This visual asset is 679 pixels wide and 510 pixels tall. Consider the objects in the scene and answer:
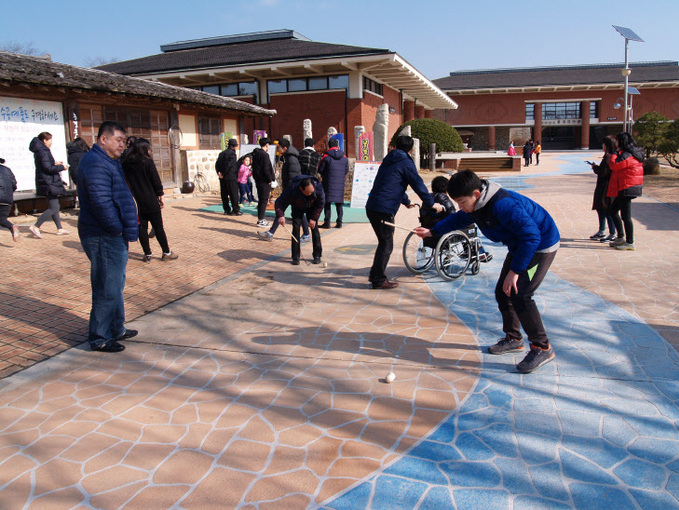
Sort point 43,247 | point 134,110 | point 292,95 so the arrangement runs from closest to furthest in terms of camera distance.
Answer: point 43,247, point 134,110, point 292,95

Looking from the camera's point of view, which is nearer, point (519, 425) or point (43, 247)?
point (519, 425)

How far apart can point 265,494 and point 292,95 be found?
2346cm

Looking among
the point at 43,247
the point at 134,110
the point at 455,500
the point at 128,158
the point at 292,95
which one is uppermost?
the point at 292,95

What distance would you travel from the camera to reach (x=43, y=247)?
855cm

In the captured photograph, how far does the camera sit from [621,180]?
791 centimetres

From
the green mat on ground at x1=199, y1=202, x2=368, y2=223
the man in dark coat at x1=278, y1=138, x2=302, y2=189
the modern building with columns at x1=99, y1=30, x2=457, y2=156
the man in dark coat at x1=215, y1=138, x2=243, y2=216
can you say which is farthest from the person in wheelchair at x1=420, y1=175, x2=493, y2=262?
the modern building with columns at x1=99, y1=30, x2=457, y2=156

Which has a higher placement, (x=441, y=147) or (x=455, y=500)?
(x=441, y=147)

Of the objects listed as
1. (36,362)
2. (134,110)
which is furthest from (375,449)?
(134,110)

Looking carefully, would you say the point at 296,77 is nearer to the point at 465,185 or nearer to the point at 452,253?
the point at 452,253

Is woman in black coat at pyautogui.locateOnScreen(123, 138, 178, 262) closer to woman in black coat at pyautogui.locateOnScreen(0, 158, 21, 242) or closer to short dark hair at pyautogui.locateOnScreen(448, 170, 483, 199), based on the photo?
woman in black coat at pyautogui.locateOnScreen(0, 158, 21, 242)

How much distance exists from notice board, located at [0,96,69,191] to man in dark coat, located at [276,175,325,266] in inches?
265

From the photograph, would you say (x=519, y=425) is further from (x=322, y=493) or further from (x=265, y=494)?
(x=265, y=494)


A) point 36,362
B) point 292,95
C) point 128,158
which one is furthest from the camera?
point 292,95

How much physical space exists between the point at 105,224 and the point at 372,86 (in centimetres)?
2277
